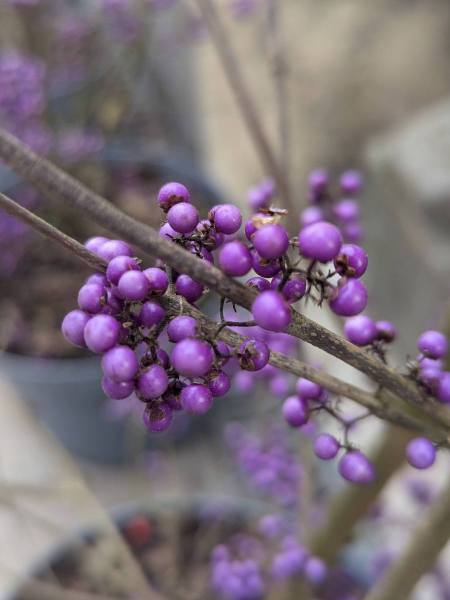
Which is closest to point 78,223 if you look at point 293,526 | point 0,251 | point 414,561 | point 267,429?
point 0,251

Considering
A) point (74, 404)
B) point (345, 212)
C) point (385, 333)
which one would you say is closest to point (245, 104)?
point (345, 212)

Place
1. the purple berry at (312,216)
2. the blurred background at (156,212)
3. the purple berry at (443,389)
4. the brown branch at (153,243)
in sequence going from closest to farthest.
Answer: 1. the brown branch at (153,243)
2. the purple berry at (443,389)
3. the purple berry at (312,216)
4. the blurred background at (156,212)

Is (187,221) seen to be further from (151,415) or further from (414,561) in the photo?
(414,561)

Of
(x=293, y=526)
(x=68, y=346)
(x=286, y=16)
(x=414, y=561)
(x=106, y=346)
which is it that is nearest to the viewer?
(x=106, y=346)

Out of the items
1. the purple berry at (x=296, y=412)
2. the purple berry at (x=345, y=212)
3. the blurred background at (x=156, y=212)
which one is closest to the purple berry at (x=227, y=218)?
the purple berry at (x=296, y=412)

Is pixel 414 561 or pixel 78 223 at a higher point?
pixel 78 223

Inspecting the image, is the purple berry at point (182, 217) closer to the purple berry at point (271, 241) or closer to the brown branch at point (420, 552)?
the purple berry at point (271, 241)

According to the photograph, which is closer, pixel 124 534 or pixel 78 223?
pixel 124 534
